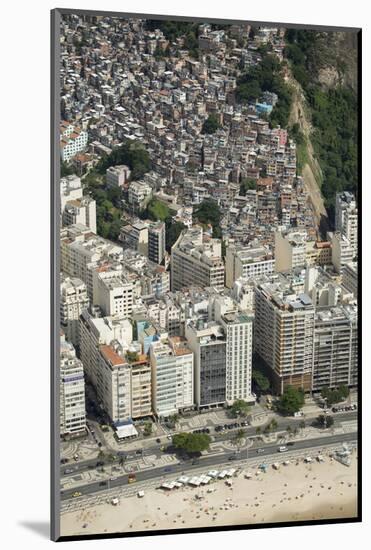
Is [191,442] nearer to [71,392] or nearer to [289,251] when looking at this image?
[71,392]

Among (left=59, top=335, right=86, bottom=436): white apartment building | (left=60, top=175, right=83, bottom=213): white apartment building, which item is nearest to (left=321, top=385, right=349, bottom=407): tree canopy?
(left=59, top=335, right=86, bottom=436): white apartment building

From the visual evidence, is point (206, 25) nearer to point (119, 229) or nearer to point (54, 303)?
point (119, 229)

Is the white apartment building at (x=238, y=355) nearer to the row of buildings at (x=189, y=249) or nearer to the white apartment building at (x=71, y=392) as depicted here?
the row of buildings at (x=189, y=249)

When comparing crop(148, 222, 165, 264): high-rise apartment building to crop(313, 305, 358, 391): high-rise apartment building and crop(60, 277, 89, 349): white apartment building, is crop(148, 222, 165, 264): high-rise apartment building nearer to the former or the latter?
crop(60, 277, 89, 349): white apartment building

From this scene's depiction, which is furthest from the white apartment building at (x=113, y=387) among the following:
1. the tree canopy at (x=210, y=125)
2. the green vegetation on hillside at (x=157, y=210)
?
the tree canopy at (x=210, y=125)

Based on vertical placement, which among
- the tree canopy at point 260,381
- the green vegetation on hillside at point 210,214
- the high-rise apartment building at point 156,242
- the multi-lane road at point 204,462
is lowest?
the multi-lane road at point 204,462

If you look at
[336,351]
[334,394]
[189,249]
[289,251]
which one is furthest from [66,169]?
[334,394]

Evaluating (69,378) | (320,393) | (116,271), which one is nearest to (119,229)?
(116,271)
